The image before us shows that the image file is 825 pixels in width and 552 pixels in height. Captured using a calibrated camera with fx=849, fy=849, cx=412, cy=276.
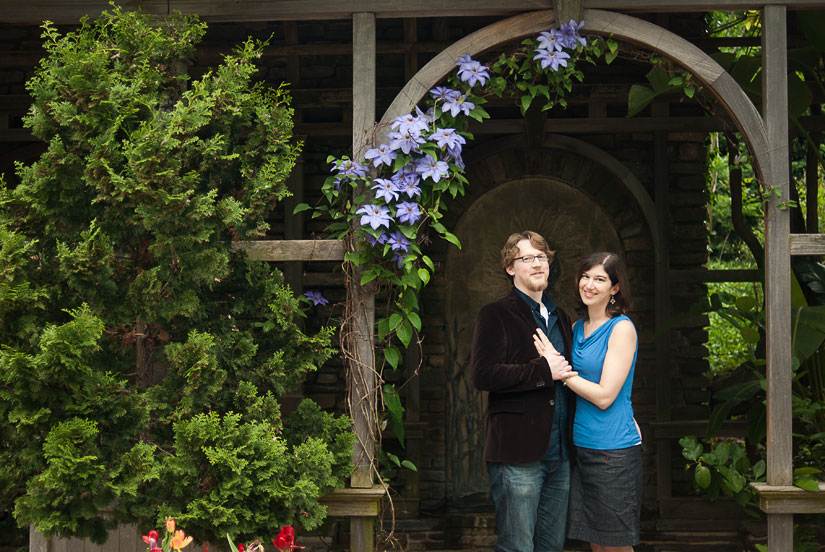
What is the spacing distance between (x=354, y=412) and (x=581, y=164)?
10.9 feet

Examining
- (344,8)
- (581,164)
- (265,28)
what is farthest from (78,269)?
(581,164)

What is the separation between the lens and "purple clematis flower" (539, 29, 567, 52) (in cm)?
370

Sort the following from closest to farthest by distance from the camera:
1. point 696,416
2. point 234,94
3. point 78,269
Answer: point 78,269 → point 234,94 → point 696,416

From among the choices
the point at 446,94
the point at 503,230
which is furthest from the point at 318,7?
the point at 503,230

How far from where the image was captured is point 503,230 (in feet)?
20.8

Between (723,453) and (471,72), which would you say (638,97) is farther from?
(723,453)

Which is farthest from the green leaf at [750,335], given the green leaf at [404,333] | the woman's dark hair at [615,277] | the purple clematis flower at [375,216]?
the purple clematis flower at [375,216]

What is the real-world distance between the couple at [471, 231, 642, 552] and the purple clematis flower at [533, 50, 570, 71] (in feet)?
2.65

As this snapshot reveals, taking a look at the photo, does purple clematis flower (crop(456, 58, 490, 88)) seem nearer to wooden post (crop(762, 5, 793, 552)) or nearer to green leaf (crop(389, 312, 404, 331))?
green leaf (crop(389, 312, 404, 331))

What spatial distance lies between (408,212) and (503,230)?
2841 millimetres

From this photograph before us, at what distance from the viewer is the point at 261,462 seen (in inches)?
124

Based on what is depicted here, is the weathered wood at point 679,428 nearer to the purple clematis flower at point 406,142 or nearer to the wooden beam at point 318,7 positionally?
the wooden beam at point 318,7

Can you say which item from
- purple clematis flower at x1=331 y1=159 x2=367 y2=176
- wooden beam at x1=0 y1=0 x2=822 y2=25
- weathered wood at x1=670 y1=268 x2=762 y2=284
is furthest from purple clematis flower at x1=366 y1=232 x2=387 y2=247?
weathered wood at x1=670 y1=268 x2=762 y2=284

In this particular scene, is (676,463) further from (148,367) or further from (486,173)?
(148,367)
